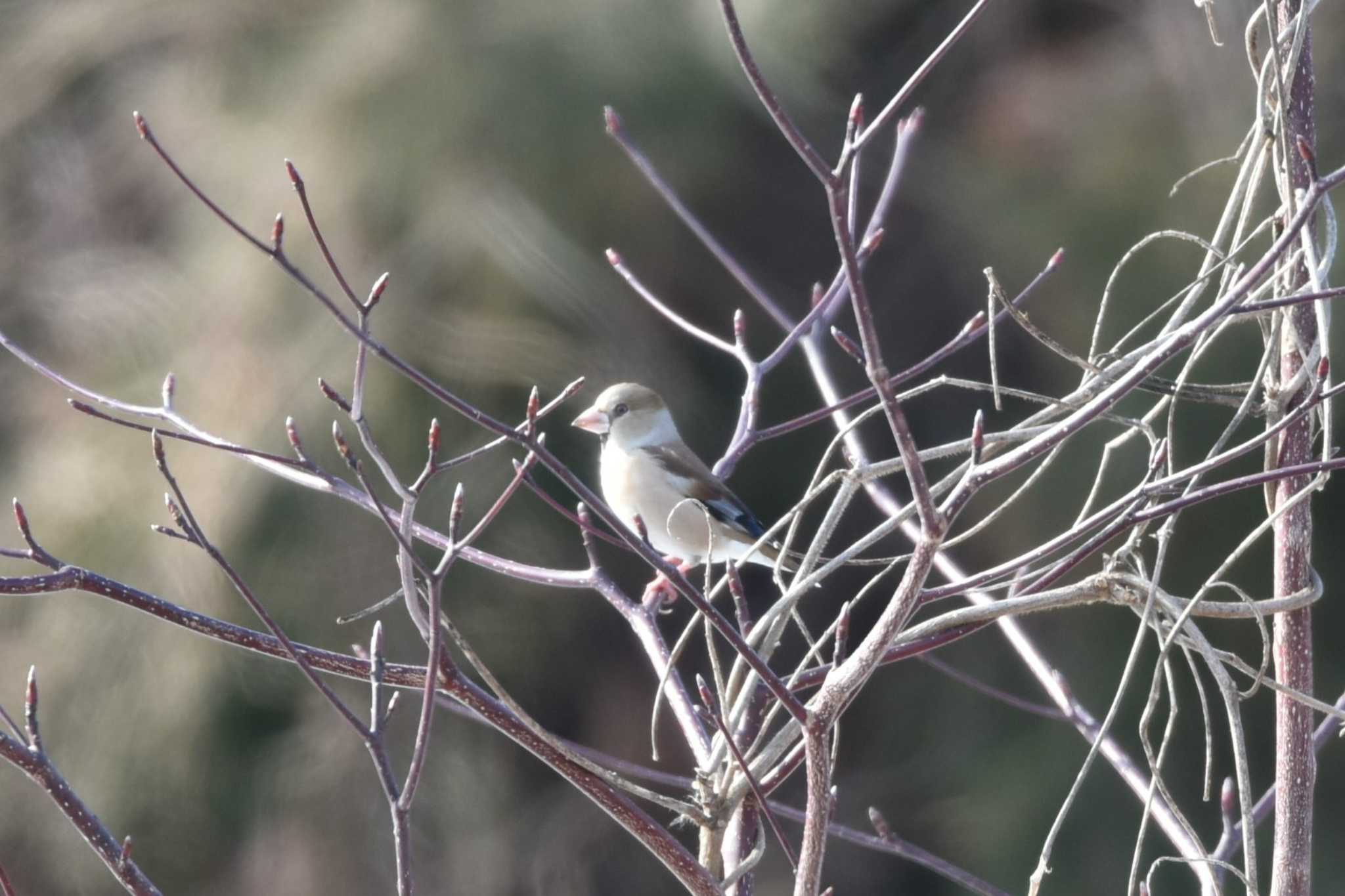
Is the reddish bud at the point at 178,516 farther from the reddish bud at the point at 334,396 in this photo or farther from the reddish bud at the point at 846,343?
the reddish bud at the point at 846,343

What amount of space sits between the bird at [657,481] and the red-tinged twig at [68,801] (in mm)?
2125

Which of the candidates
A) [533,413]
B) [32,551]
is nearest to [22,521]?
[32,551]

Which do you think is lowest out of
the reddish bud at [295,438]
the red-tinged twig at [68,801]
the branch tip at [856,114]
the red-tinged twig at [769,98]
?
the red-tinged twig at [68,801]

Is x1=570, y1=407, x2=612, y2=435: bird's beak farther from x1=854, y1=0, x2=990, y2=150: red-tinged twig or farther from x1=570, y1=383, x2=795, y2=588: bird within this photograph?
x1=854, y1=0, x2=990, y2=150: red-tinged twig

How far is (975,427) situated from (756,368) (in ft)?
4.21

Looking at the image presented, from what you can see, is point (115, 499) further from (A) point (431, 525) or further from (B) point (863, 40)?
(B) point (863, 40)

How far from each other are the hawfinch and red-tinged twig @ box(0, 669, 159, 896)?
2.11 m

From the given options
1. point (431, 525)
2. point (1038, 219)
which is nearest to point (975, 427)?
point (431, 525)

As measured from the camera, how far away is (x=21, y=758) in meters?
1.16

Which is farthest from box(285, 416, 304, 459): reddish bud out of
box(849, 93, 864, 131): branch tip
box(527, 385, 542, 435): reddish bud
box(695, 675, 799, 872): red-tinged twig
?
box(849, 93, 864, 131): branch tip

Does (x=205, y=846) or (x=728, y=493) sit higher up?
(x=728, y=493)

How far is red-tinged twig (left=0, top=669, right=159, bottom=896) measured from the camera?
1.15 m

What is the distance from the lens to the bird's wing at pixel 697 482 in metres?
3.37

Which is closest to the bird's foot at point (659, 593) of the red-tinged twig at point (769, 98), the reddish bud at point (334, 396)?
the reddish bud at point (334, 396)
